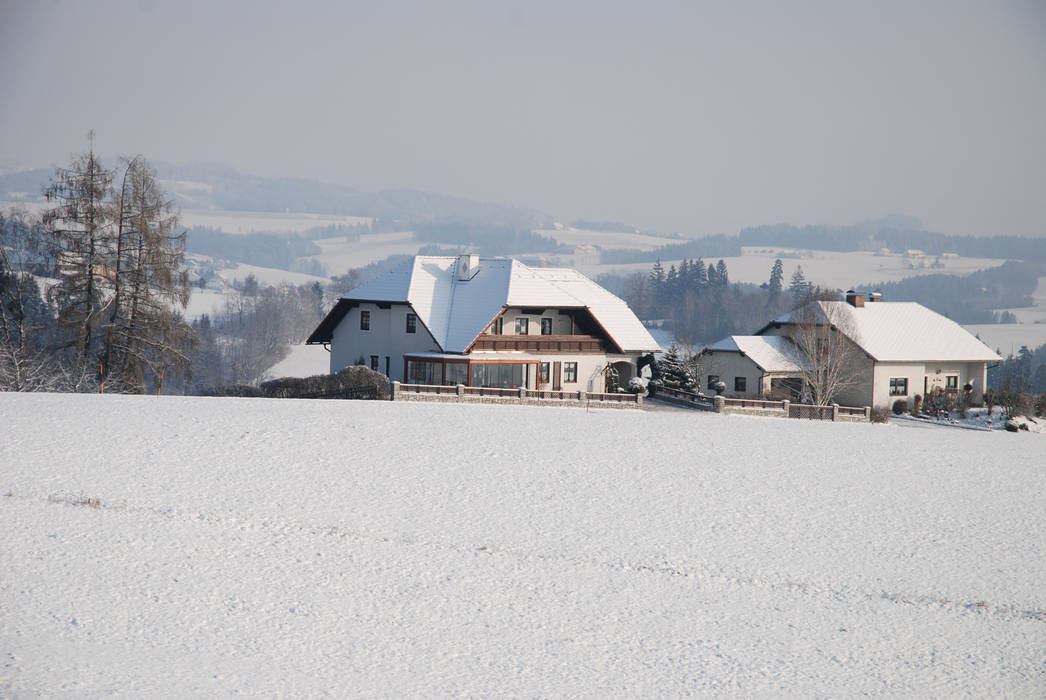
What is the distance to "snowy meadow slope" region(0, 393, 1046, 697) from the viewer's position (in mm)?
14727

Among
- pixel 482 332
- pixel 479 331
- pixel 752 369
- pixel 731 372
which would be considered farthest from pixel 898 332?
pixel 479 331

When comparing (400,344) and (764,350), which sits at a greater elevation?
(764,350)

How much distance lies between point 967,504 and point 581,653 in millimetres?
17066

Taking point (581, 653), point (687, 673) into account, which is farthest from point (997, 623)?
point (581, 653)

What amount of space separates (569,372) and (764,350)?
14.3 metres

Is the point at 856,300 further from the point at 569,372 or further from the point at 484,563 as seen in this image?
the point at 484,563

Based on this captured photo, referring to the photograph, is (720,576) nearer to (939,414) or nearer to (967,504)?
(967,504)

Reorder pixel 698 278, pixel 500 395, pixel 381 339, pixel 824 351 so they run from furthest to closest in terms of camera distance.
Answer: pixel 698 278 → pixel 824 351 → pixel 381 339 → pixel 500 395

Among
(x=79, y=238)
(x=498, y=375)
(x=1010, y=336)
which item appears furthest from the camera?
(x=1010, y=336)

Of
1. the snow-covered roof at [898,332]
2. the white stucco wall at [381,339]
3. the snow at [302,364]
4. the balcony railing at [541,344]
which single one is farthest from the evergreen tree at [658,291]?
the white stucco wall at [381,339]

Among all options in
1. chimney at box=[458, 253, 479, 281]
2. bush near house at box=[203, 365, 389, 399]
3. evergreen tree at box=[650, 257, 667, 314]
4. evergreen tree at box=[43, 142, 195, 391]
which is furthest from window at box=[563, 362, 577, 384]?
evergreen tree at box=[650, 257, 667, 314]

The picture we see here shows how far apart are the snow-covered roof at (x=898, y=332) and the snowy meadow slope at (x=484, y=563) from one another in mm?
24677

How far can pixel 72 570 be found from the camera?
687 inches

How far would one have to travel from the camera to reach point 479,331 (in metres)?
45.2
